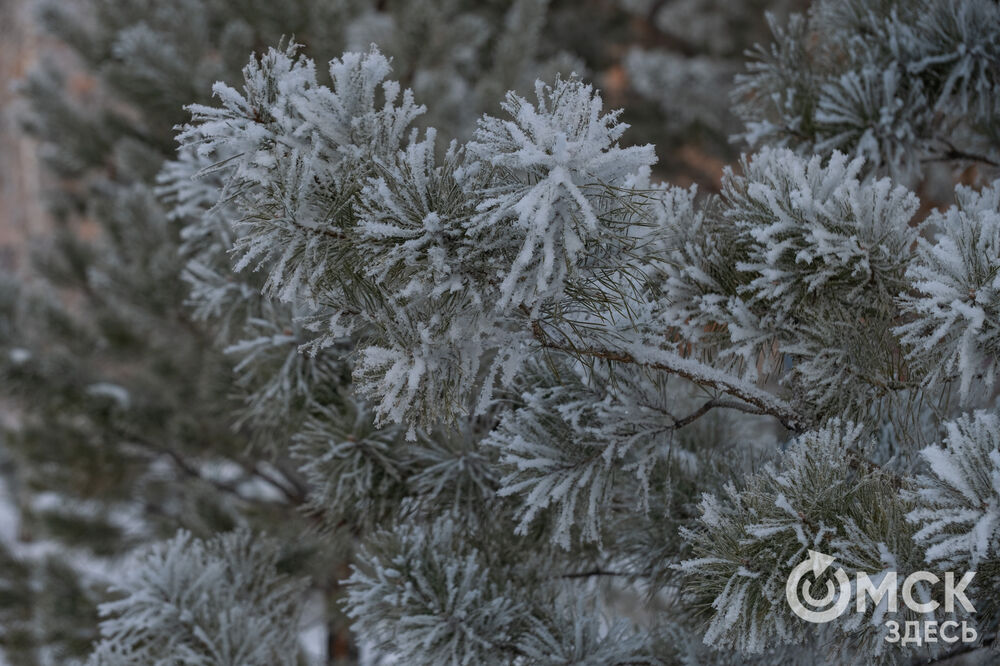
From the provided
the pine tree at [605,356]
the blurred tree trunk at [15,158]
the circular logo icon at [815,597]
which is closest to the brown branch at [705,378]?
the pine tree at [605,356]

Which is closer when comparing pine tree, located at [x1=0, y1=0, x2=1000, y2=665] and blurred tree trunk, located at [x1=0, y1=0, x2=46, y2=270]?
pine tree, located at [x1=0, y1=0, x2=1000, y2=665]

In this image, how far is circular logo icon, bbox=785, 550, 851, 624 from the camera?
726 millimetres

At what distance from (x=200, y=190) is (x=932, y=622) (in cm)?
107

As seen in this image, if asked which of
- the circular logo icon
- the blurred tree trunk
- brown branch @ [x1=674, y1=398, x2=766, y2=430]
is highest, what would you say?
the blurred tree trunk

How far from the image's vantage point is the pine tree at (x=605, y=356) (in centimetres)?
67

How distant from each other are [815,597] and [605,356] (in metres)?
0.31

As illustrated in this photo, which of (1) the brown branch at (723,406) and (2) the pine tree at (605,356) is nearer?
(2) the pine tree at (605,356)

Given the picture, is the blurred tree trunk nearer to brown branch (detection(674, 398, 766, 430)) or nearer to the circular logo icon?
brown branch (detection(674, 398, 766, 430))

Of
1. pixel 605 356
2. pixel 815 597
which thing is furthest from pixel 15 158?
pixel 815 597

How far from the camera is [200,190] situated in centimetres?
116

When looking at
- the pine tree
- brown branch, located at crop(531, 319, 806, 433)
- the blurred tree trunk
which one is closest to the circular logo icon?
the pine tree

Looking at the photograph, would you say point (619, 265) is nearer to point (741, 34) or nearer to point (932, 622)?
point (932, 622)

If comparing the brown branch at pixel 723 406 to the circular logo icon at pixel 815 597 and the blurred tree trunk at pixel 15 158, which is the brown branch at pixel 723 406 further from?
the blurred tree trunk at pixel 15 158

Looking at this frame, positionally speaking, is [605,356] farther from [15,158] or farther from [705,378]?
[15,158]
